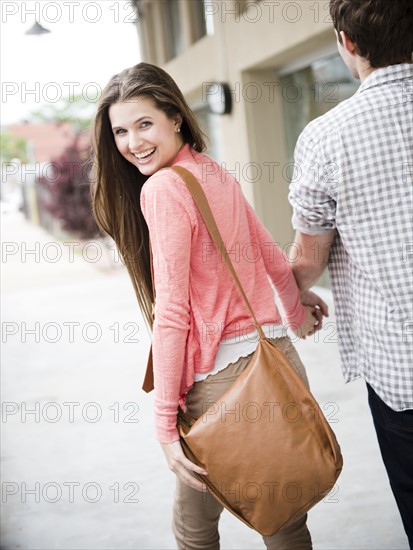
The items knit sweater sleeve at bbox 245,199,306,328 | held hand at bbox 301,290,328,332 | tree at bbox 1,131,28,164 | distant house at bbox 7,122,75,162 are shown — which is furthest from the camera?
distant house at bbox 7,122,75,162

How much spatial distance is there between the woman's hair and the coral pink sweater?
0.09 meters

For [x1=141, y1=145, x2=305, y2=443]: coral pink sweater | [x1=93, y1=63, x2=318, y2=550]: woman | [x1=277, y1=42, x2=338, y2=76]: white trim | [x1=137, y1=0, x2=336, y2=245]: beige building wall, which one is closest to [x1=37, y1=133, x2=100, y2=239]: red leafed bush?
[x1=137, y1=0, x2=336, y2=245]: beige building wall

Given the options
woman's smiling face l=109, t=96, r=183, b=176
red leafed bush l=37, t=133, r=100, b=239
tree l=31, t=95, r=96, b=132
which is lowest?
tree l=31, t=95, r=96, b=132

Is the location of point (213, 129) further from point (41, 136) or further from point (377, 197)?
point (41, 136)

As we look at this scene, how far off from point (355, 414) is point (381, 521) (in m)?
1.08

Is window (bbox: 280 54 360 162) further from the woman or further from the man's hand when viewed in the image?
the woman

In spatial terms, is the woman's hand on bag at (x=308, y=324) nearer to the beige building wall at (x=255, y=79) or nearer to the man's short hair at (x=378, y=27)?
the man's short hair at (x=378, y=27)

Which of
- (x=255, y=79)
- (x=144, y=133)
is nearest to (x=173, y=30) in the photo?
(x=255, y=79)

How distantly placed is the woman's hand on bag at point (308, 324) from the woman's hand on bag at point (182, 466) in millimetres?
494

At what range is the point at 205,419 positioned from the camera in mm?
1449

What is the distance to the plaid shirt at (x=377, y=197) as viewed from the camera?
128cm

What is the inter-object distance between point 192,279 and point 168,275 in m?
0.08

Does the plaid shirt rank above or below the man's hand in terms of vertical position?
above

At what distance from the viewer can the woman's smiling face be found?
5.06ft
